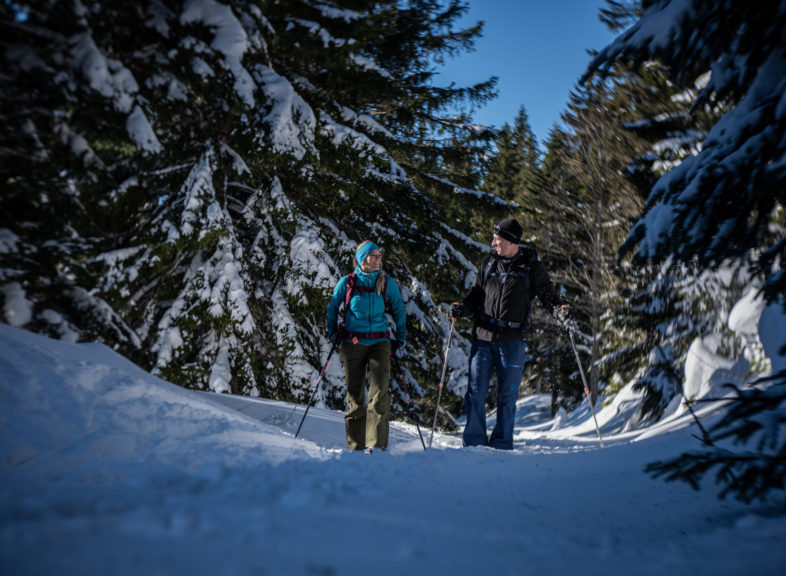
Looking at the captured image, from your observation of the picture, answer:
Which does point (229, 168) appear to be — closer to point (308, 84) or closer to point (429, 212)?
point (308, 84)

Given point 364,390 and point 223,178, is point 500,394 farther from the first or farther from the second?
point 223,178

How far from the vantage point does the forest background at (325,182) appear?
87.3 inches

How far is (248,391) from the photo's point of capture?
6801 mm

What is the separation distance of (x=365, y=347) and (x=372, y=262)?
0.90 m

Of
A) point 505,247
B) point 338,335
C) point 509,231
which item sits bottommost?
point 338,335

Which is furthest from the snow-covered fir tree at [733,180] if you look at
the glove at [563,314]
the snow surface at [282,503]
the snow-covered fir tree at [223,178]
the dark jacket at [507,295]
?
the snow-covered fir tree at [223,178]

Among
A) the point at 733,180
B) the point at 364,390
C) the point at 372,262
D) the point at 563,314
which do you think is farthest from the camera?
the point at 563,314

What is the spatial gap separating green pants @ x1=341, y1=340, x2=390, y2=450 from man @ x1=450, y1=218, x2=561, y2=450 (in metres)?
0.99

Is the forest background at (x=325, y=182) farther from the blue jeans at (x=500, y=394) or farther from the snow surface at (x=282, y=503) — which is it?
the blue jeans at (x=500, y=394)

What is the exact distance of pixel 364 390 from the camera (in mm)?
4379

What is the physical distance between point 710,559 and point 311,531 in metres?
1.34

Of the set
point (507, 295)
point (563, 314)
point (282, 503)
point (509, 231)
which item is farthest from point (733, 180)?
point (563, 314)

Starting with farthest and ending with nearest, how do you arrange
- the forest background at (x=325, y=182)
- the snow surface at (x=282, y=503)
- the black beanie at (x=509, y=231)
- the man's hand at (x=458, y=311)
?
the man's hand at (x=458, y=311) < the black beanie at (x=509, y=231) < the forest background at (x=325, y=182) < the snow surface at (x=282, y=503)

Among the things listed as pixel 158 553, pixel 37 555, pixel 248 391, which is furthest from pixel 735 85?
pixel 248 391
